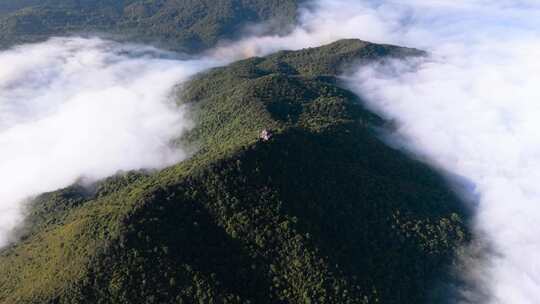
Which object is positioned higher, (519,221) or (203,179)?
(203,179)

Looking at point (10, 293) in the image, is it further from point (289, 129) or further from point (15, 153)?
point (15, 153)

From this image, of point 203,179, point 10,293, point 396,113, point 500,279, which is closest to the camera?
point 10,293

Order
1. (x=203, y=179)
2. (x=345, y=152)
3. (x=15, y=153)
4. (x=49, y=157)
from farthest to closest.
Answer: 1. (x=15, y=153)
2. (x=49, y=157)
3. (x=345, y=152)
4. (x=203, y=179)

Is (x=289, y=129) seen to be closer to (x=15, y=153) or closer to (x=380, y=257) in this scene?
(x=380, y=257)

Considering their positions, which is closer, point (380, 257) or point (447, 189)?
point (380, 257)

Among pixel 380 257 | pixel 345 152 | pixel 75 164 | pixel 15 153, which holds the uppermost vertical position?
pixel 345 152

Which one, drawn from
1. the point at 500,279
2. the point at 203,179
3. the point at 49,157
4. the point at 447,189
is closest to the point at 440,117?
the point at 447,189
